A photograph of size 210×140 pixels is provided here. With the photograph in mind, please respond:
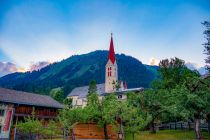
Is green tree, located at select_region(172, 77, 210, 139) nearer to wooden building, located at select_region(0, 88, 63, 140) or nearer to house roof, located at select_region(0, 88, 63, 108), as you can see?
wooden building, located at select_region(0, 88, 63, 140)

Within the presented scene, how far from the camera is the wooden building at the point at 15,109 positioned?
41.2 meters

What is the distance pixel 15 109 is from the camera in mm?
43938

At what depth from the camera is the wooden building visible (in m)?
41.2

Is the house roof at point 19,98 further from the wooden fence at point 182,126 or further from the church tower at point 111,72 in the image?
the church tower at point 111,72

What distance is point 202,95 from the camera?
92.5 feet

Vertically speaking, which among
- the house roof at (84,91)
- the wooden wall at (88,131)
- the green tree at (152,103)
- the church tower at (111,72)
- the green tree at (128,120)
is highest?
the church tower at (111,72)

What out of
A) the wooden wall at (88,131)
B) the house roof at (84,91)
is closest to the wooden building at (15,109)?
the wooden wall at (88,131)

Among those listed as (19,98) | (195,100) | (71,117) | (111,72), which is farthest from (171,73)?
(111,72)

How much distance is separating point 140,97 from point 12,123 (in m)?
24.8

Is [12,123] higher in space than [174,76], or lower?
lower

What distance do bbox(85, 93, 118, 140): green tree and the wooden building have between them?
51.6 feet

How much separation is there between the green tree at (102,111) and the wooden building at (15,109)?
51.6ft

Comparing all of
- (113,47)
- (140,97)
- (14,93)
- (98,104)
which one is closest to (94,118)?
(98,104)

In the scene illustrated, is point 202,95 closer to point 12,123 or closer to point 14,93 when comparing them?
point 12,123
